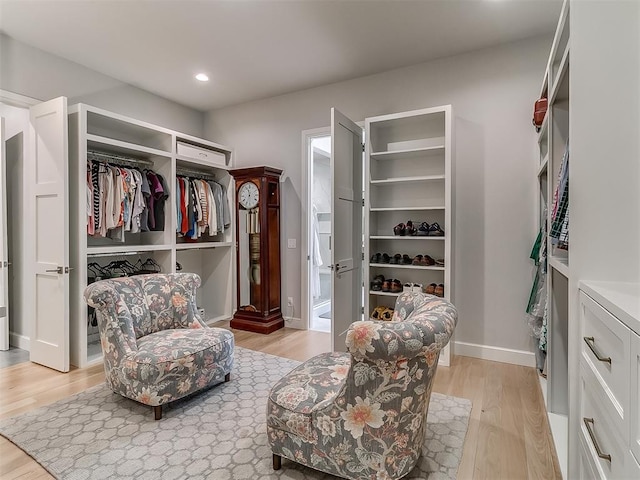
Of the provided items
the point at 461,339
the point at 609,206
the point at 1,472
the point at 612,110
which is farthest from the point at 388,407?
the point at 461,339

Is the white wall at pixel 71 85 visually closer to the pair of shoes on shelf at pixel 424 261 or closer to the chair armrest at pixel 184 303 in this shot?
the chair armrest at pixel 184 303

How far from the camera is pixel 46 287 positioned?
10.0 feet

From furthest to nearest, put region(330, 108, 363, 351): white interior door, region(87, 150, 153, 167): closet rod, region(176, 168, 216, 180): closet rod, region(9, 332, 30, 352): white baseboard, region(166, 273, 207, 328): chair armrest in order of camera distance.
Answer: region(176, 168, 216, 180): closet rod, region(9, 332, 30, 352): white baseboard, region(87, 150, 153, 167): closet rod, region(330, 108, 363, 351): white interior door, region(166, 273, 207, 328): chair armrest

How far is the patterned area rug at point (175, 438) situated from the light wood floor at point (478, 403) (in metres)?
0.08

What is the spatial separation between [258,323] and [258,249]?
0.88 metres

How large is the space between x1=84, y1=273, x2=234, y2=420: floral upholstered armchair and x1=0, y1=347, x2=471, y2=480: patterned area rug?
139 mm

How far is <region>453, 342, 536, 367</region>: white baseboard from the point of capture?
3047 millimetres

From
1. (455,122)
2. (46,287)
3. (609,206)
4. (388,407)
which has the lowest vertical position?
(388,407)

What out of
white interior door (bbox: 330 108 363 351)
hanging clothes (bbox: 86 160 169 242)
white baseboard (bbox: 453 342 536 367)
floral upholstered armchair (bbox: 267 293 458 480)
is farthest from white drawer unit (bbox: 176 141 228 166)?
white baseboard (bbox: 453 342 536 367)

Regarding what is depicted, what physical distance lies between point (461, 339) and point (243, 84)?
361cm

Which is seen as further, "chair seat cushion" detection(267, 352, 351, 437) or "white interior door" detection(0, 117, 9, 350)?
"white interior door" detection(0, 117, 9, 350)

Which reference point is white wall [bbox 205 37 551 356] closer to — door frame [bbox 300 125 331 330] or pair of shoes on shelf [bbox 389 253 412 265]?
pair of shoes on shelf [bbox 389 253 412 265]

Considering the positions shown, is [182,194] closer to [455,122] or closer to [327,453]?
[455,122]

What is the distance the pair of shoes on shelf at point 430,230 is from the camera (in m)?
3.19
